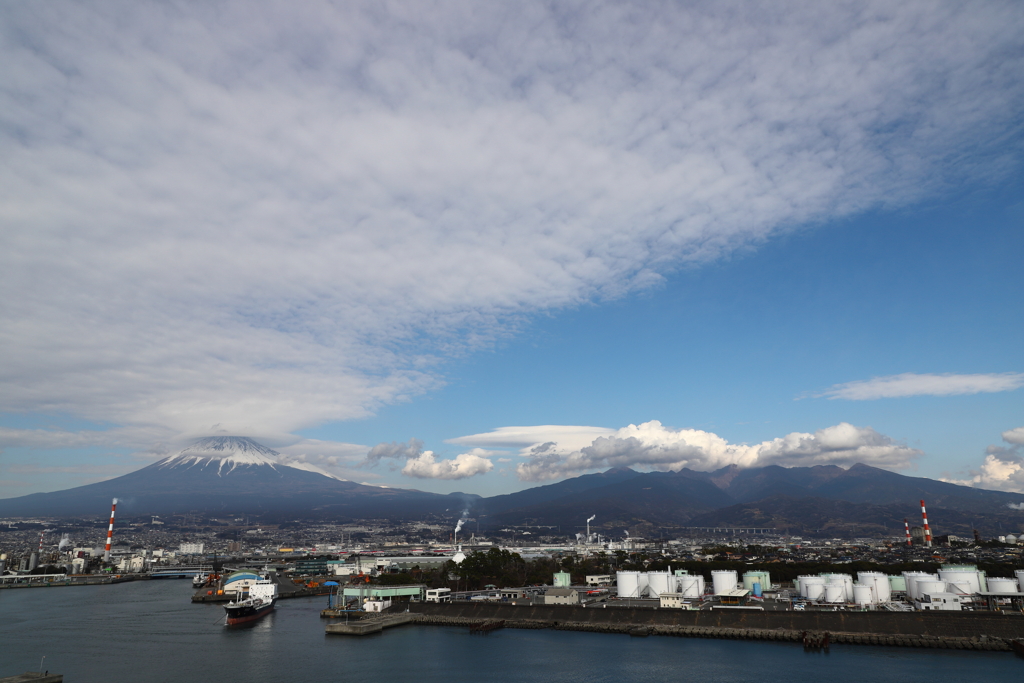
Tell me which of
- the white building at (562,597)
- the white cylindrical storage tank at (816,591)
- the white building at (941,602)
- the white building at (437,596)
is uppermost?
the white building at (941,602)

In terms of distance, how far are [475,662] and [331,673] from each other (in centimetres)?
526

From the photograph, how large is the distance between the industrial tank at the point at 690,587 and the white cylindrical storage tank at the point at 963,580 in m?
12.2

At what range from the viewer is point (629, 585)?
118 feet

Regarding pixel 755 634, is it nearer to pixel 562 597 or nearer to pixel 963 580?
pixel 562 597

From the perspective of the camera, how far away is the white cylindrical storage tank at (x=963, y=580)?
30.0 m

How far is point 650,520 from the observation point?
189 meters

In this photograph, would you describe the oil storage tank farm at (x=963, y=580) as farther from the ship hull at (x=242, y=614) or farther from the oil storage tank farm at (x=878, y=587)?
the ship hull at (x=242, y=614)

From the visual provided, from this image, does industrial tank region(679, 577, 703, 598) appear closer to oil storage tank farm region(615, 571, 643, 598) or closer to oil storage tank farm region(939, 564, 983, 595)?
oil storage tank farm region(615, 571, 643, 598)

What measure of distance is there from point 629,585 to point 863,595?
40.4 ft

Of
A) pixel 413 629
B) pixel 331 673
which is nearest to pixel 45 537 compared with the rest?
pixel 413 629

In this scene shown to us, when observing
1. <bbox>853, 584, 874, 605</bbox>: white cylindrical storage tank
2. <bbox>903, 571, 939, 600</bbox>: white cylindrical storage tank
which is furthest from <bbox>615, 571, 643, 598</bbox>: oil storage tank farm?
<bbox>903, 571, 939, 600</bbox>: white cylindrical storage tank

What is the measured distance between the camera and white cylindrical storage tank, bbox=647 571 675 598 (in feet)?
116

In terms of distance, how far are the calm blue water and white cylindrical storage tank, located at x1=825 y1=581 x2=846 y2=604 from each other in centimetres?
741

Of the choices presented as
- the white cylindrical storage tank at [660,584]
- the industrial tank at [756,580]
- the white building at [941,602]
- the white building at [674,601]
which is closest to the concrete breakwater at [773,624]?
the white building at [674,601]
